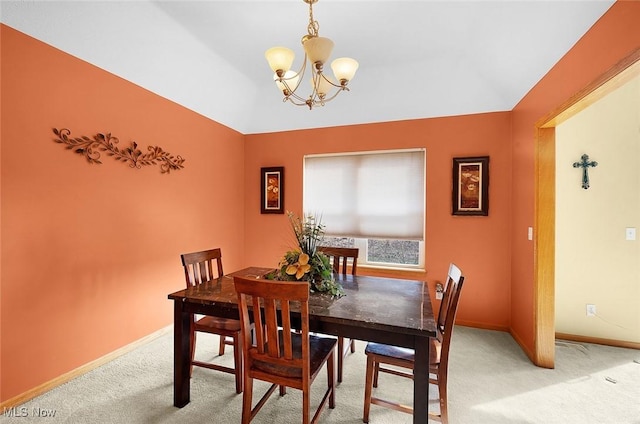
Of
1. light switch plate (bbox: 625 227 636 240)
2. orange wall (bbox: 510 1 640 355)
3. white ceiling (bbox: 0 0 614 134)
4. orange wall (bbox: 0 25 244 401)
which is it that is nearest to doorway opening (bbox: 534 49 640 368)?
orange wall (bbox: 510 1 640 355)

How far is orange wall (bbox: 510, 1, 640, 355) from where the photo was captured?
156cm

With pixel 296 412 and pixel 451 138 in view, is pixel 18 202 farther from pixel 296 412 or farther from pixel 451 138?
pixel 451 138

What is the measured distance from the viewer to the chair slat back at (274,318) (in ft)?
4.71

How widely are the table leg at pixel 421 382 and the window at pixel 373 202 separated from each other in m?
2.17

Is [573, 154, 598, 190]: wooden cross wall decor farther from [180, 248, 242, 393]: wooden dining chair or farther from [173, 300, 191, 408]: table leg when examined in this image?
[173, 300, 191, 408]: table leg

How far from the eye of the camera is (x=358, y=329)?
5.11 ft

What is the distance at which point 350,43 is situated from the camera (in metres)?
2.81

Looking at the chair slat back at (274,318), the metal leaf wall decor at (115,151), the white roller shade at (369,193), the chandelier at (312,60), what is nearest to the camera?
the chair slat back at (274,318)

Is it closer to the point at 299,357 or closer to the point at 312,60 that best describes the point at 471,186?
the point at 312,60

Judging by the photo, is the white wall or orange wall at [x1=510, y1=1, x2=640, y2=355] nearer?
orange wall at [x1=510, y1=1, x2=640, y2=355]

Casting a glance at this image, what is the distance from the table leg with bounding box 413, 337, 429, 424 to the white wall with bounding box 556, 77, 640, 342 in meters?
2.43

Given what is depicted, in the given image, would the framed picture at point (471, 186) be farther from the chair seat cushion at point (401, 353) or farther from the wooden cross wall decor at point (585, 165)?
the chair seat cushion at point (401, 353)

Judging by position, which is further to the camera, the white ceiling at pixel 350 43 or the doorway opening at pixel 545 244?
the doorway opening at pixel 545 244

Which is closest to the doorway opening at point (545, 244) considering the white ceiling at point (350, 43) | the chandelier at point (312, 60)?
the white ceiling at point (350, 43)
